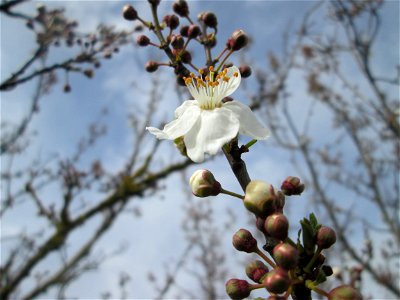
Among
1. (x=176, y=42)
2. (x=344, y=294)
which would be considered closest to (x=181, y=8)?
(x=176, y=42)

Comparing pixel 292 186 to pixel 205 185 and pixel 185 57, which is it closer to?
pixel 205 185

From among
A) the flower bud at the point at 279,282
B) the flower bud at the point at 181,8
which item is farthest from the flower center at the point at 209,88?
the flower bud at the point at 279,282

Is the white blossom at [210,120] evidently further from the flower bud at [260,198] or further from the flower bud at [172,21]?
the flower bud at [172,21]

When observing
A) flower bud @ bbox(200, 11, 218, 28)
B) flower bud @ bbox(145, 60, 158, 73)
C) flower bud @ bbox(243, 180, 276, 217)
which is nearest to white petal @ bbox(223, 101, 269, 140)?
flower bud @ bbox(243, 180, 276, 217)

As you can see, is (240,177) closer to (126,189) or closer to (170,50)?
(170,50)

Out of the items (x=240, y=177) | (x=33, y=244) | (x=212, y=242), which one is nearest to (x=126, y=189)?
(x=33, y=244)

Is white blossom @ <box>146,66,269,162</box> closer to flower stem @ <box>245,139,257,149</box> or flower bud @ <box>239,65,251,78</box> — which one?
flower stem @ <box>245,139,257,149</box>

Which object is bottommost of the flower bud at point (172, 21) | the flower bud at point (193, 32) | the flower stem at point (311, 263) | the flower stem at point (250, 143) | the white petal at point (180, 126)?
the flower stem at point (311, 263)
